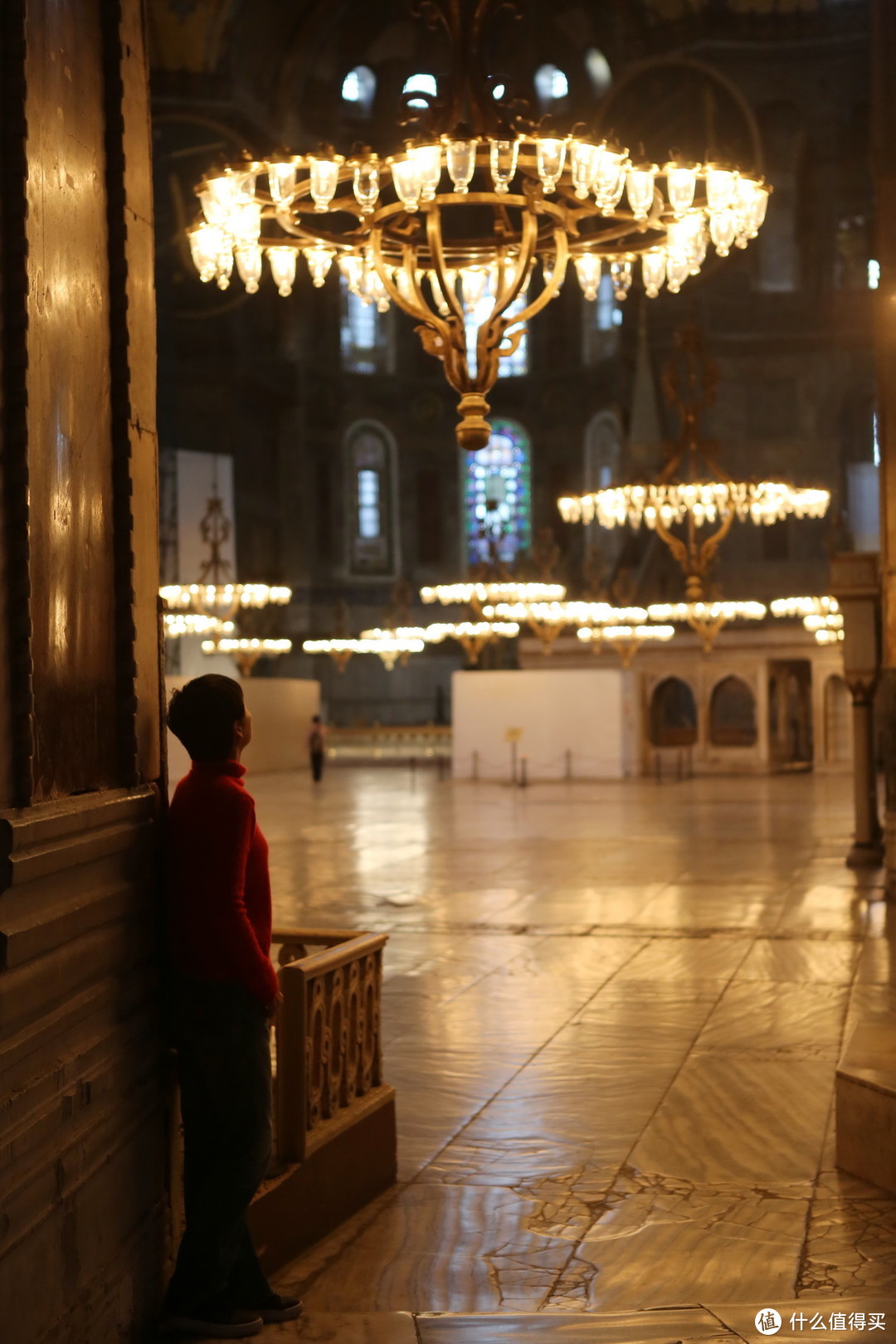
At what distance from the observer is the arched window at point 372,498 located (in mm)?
38031

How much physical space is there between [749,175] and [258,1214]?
17.6ft

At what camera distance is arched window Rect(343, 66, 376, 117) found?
37000mm

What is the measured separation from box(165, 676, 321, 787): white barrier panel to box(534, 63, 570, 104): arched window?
1537 cm

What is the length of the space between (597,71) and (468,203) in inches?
1202

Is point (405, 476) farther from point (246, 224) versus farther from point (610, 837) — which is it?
point (246, 224)

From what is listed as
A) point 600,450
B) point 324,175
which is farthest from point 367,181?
point 600,450

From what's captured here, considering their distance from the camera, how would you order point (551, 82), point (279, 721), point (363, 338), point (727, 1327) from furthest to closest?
point (363, 338)
point (551, 82)
point (279, 721)
point (727, 1327)

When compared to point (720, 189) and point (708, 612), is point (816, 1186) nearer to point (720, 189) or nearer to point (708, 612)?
point (720, 189)

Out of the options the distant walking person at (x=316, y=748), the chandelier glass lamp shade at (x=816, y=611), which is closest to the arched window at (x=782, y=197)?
the chandelier glass lamp shade at (x=816, y=611)

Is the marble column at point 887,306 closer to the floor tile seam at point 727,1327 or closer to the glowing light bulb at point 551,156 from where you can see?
the glowing light bulb at point 551,156

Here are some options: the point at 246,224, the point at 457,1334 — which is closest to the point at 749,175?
the point at 246,224

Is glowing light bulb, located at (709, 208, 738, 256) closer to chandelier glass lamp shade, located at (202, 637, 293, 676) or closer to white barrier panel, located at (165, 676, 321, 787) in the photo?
chandelier glass lamp shade, located at (202, 637, 293, 676)

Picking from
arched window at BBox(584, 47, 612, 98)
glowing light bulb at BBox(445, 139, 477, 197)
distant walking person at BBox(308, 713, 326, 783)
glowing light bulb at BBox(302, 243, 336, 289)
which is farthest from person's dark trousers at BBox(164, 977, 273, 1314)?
arched window at BBox(584, 47, 612, 98)

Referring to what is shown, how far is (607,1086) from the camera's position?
532 centimetres
